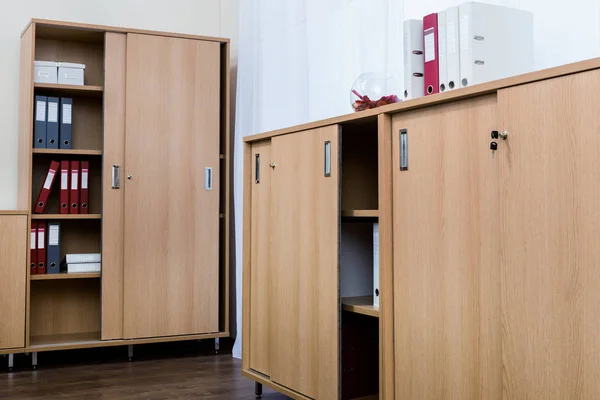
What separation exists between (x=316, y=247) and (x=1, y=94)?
244 cm

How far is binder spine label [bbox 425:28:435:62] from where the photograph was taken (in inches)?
80.0

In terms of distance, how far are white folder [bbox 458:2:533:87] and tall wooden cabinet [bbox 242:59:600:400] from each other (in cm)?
21

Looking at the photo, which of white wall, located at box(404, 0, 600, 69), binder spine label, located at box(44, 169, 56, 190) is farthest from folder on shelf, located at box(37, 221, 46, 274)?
white wall, located at box(404, 0, 600, 69)

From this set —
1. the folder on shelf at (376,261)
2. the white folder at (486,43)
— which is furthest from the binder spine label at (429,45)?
the folder on shelf at (376,261)

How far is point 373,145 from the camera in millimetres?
2523

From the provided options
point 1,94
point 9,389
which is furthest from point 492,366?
point 1,94

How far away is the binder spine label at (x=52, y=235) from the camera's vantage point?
11.5 ft

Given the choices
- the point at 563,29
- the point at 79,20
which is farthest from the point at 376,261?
the point at 79,20

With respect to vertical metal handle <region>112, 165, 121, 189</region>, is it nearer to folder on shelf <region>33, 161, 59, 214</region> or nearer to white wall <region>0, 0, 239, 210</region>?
folder on shelf <region>33, 161, 59, 214</region>

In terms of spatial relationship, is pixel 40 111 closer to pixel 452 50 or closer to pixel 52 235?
pixel 52 235

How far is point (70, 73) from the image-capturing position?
3.62 metres

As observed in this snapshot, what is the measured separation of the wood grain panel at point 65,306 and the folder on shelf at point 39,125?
84 centimetres

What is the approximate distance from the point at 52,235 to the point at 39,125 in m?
0.62

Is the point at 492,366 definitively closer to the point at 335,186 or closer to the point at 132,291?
the point at 335,186
